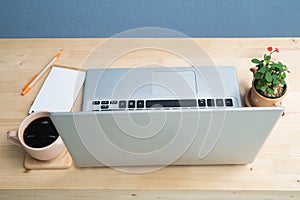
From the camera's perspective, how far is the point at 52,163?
2.45ft

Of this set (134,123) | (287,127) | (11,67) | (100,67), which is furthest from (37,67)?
(287,127)

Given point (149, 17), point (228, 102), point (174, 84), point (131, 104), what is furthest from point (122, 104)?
point (149, 17)

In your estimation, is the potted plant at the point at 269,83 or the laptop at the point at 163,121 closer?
the laptop at the point at 163,121

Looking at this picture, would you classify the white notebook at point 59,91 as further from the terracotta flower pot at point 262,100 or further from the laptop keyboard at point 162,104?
the terracotta flower pot at point 262,100

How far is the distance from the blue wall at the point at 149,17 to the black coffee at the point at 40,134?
2.05ft

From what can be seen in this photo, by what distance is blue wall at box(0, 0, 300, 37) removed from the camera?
1.24 meters

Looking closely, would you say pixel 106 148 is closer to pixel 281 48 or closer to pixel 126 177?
pixel 126 177

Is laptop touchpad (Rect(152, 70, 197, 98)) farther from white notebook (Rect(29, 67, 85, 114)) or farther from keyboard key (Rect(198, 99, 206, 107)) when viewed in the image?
white notebook (Rect(29, 67, 85, 114))

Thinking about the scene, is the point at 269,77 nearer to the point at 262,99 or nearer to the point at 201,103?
the point at 262,99

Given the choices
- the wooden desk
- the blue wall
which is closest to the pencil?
the wooden desk

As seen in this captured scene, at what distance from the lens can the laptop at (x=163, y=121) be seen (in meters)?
0.59

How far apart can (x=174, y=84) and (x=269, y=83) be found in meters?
0.22

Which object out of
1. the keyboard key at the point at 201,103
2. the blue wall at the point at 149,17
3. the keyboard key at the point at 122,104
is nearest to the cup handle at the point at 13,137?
the keyboard key at the point at 122,104

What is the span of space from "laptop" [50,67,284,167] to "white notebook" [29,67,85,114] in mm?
46
